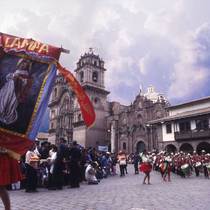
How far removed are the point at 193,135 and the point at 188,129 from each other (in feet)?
4.32

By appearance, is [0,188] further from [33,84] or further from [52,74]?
[52,74]

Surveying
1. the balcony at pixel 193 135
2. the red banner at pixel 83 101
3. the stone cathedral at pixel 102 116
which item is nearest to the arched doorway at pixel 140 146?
the stone cathedral at pixel 102 116

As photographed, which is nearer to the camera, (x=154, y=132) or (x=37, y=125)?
(x=37, y=125)

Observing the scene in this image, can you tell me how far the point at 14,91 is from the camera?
13.2 ft

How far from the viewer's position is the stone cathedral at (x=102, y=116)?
48.4 meters

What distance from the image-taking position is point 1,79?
13.0 ft

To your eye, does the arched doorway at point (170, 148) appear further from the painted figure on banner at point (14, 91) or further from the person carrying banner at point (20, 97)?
the painted figure on banner at point (14, 91)

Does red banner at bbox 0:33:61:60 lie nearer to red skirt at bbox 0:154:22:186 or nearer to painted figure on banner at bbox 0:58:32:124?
painted figure on banner at bbox 0:58:32:124

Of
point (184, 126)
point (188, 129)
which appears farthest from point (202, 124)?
point (184, 126)

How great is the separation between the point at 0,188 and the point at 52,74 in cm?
202

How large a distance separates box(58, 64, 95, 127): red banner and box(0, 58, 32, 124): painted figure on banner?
616 millimetres

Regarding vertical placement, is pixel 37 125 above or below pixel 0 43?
below

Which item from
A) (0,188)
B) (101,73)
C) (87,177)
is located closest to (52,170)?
(87,177)

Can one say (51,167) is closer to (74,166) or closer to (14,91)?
(74,166)
